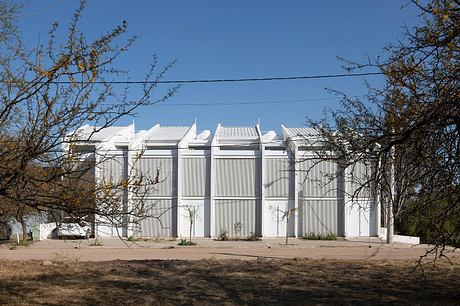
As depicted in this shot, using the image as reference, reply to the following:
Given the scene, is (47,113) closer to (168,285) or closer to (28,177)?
(28,177)

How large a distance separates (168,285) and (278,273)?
9.93ft

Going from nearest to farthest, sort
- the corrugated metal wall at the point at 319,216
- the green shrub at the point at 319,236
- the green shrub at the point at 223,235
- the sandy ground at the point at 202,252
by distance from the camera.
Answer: the sandy ground at the point at 202,252 < the green shrub at the point at 223,235 < the green shrub at the point at 319,236 < the corrugated metal wall at the point at 319,216

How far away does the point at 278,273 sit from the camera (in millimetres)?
13180

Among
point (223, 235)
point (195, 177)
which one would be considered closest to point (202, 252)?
point (223, 235)

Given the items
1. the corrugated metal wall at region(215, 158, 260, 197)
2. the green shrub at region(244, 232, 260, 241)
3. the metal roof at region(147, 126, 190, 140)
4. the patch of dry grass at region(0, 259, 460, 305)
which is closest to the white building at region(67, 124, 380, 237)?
the corrugated metal wall at region(215, 158, 260, 197)

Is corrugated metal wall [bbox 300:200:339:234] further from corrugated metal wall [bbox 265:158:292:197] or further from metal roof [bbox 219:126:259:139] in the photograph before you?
metal roof [bbox 219:126:259:139]

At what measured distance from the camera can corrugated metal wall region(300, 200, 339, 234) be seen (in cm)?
3600

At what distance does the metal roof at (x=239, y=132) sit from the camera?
40556 mm

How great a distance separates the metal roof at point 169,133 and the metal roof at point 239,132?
2.91m

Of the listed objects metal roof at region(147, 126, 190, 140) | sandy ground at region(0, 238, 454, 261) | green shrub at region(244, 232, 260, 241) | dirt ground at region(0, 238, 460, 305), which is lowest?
green shrub at region(244, 232, 260, 241)

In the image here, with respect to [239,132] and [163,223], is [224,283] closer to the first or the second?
[163,223]

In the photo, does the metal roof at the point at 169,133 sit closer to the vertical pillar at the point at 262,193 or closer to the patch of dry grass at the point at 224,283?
Result: the vertical pillar at the point at 262,193

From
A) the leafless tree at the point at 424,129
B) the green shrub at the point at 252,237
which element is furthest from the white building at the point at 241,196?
the leafless tree at the point at 424,129

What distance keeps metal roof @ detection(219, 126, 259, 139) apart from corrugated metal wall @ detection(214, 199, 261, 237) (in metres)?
5.48
